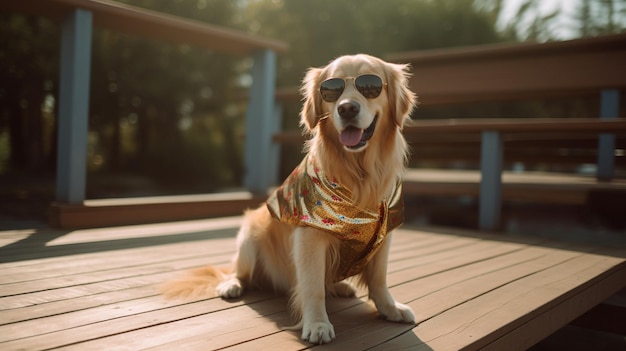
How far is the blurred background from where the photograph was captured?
7.09 meters

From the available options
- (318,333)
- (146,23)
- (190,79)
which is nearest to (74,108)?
(146,23)

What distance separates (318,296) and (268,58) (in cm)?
341

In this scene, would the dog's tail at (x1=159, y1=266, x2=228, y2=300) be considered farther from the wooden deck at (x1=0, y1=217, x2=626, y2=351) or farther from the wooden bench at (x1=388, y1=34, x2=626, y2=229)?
the wooden bench at (x1=388, y1=34, x2=626, y2=229)

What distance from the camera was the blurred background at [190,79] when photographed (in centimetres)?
709

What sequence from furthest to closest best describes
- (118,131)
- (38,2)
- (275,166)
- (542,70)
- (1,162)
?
(118,131) → (1,162) → (275,166) → (542,70) → (38,2)

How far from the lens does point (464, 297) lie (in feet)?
7.04

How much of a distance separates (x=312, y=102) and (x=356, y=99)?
0.29m

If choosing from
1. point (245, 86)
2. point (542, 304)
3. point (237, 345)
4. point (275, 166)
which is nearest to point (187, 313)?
point (237, 345)

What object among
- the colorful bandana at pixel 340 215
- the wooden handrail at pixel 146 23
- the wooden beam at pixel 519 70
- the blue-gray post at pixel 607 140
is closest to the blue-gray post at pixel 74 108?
the wooden handrail at pixel 146 23

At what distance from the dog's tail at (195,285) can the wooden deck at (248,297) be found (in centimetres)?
8

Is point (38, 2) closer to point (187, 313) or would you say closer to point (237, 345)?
point (187, 313)

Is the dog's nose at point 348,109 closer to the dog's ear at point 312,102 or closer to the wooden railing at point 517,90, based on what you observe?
the dog's ear at point 312,102

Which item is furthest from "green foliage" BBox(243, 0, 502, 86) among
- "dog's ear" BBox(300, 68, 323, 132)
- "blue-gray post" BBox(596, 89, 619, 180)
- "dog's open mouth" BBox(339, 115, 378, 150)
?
"dog's open mouth" BBox(339, 115, 378, 150)

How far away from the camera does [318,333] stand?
64.1 inches
